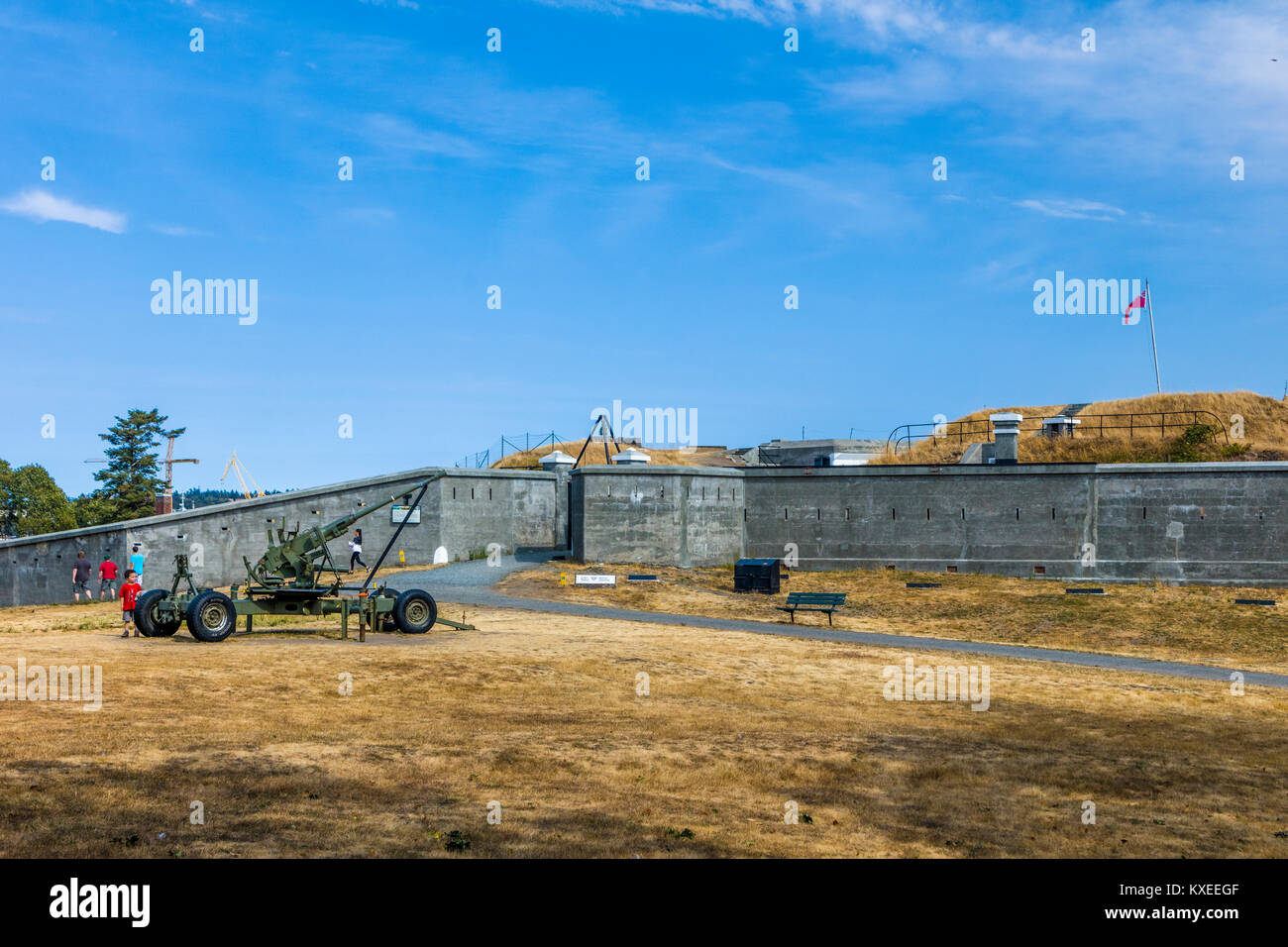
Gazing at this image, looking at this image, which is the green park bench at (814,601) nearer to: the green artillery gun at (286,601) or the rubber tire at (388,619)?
the green artillery gun at (286,601)

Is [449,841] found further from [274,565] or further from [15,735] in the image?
[274,565]

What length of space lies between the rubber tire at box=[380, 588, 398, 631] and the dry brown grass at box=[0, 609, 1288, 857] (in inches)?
78.6

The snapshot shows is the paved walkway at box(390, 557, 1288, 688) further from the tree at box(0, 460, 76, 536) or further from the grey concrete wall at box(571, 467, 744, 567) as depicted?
the tree at box(0, 460, 76, 536)

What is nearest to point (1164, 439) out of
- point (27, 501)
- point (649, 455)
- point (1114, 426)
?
point (1114, 426)

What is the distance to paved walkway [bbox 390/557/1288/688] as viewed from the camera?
910 inches

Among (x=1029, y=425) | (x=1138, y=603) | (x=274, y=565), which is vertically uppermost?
(x=1029, y=425)

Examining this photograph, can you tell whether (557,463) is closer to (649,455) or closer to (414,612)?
(649,455)

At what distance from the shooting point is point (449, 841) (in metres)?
8.84

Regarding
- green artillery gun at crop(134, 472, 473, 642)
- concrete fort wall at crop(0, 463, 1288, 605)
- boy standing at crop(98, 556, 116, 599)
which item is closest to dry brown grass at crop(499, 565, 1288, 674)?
concrete fort wall at crop(0, 463, 1288, 605)

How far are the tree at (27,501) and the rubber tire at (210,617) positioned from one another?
297ft

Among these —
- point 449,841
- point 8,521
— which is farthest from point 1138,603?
point 8,521

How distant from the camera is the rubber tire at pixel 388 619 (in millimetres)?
22703

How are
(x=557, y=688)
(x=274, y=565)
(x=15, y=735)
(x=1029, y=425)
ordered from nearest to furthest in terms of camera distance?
(x=15, y=735) < (x=557, y=688) < (x=274, y=565) < (x=1029, y=425)
